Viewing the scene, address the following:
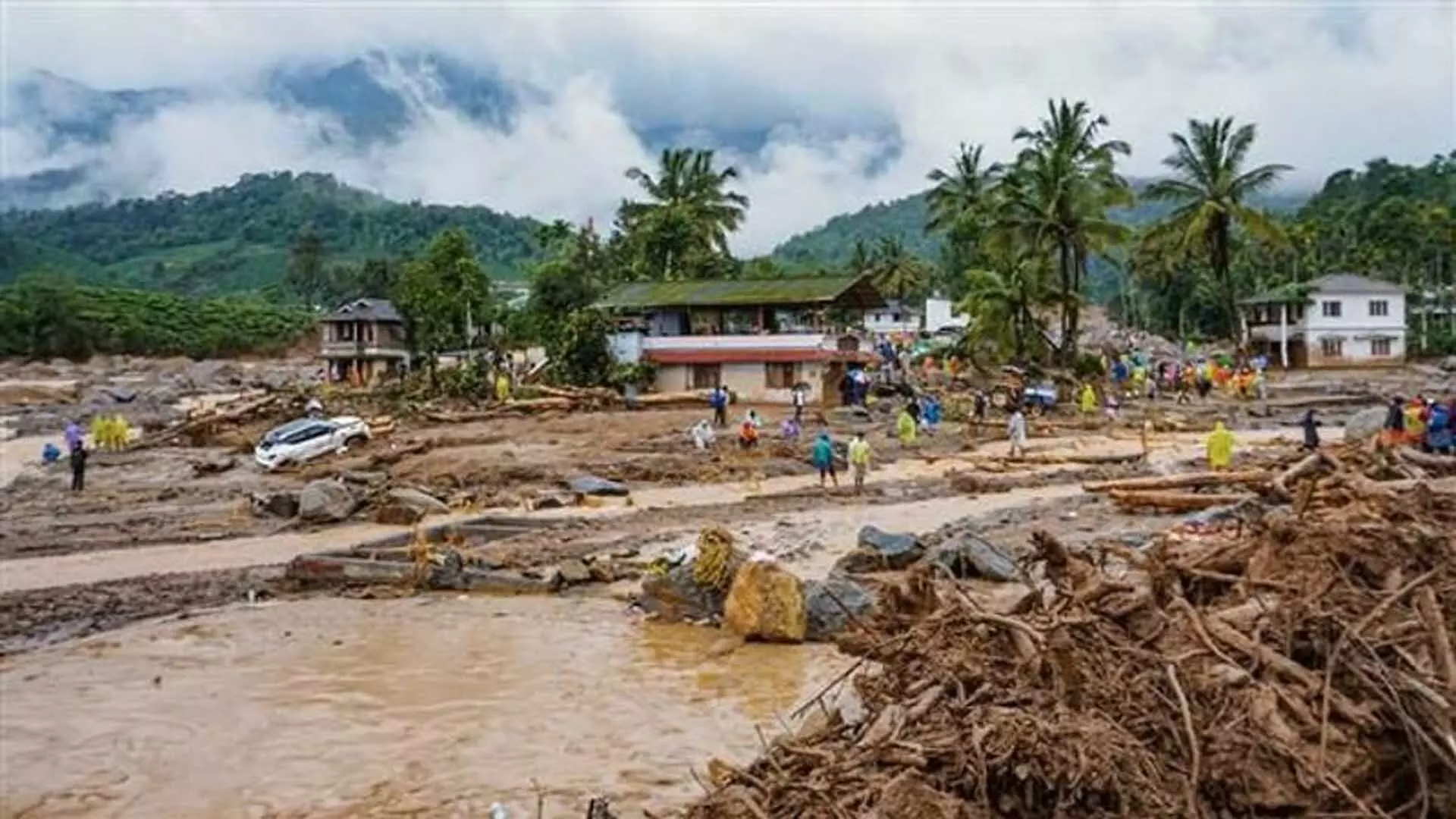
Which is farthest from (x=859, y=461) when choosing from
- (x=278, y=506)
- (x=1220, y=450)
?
(x=278, y=506)

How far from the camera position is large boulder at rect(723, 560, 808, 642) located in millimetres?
15898

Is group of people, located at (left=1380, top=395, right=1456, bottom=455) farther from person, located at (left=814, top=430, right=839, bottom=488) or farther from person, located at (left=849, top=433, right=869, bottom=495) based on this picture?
person, located at (left=814, top=430, right=839, bottom=488)

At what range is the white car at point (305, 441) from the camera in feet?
121

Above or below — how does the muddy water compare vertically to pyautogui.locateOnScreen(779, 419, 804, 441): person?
below

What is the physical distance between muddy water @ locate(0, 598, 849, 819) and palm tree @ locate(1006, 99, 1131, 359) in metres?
38.7

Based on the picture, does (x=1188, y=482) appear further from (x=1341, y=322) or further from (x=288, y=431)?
(x=1341, y=322)

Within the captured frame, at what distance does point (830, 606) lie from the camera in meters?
16.1

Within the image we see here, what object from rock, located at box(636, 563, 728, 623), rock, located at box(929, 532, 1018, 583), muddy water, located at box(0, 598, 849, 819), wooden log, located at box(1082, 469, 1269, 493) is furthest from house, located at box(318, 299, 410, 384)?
rock, located at box(929, 532, 1018, 583)

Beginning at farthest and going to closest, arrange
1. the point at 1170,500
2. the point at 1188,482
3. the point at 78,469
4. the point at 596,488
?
the point at 78,469
the point at 596,488
the point at 1188,482
the point at 1170,500

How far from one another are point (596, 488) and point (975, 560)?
14059 millimetres

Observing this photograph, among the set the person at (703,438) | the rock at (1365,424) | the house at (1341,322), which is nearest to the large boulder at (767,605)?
the person at (703,438)

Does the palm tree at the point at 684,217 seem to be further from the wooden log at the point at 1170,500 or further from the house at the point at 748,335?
the wooden log at the point at 1170,500

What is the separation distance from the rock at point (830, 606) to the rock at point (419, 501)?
44.9 ft

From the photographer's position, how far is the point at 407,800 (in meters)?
11.0
